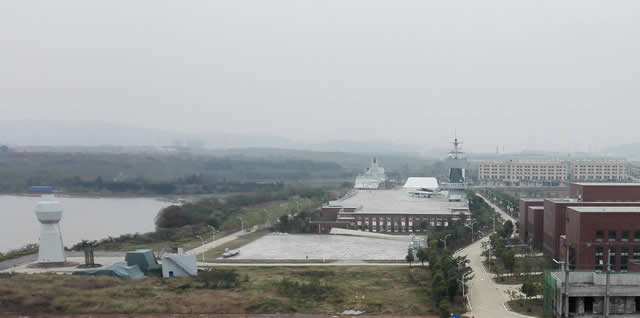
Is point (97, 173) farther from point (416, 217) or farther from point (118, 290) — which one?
point (118, 290)

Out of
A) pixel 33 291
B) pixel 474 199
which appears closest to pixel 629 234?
pixel 33 291

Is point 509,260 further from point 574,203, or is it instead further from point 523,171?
point 523,171

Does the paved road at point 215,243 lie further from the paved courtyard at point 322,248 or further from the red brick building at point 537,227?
the red brick building at point 537,227

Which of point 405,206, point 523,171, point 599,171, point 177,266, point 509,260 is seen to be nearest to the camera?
point 509,260

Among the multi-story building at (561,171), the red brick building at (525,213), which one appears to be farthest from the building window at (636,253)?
the multi-story building at (561,171)

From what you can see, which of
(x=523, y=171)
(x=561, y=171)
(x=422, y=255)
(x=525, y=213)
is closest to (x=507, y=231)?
(x=525, y=213)

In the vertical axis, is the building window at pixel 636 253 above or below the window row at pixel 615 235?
below
